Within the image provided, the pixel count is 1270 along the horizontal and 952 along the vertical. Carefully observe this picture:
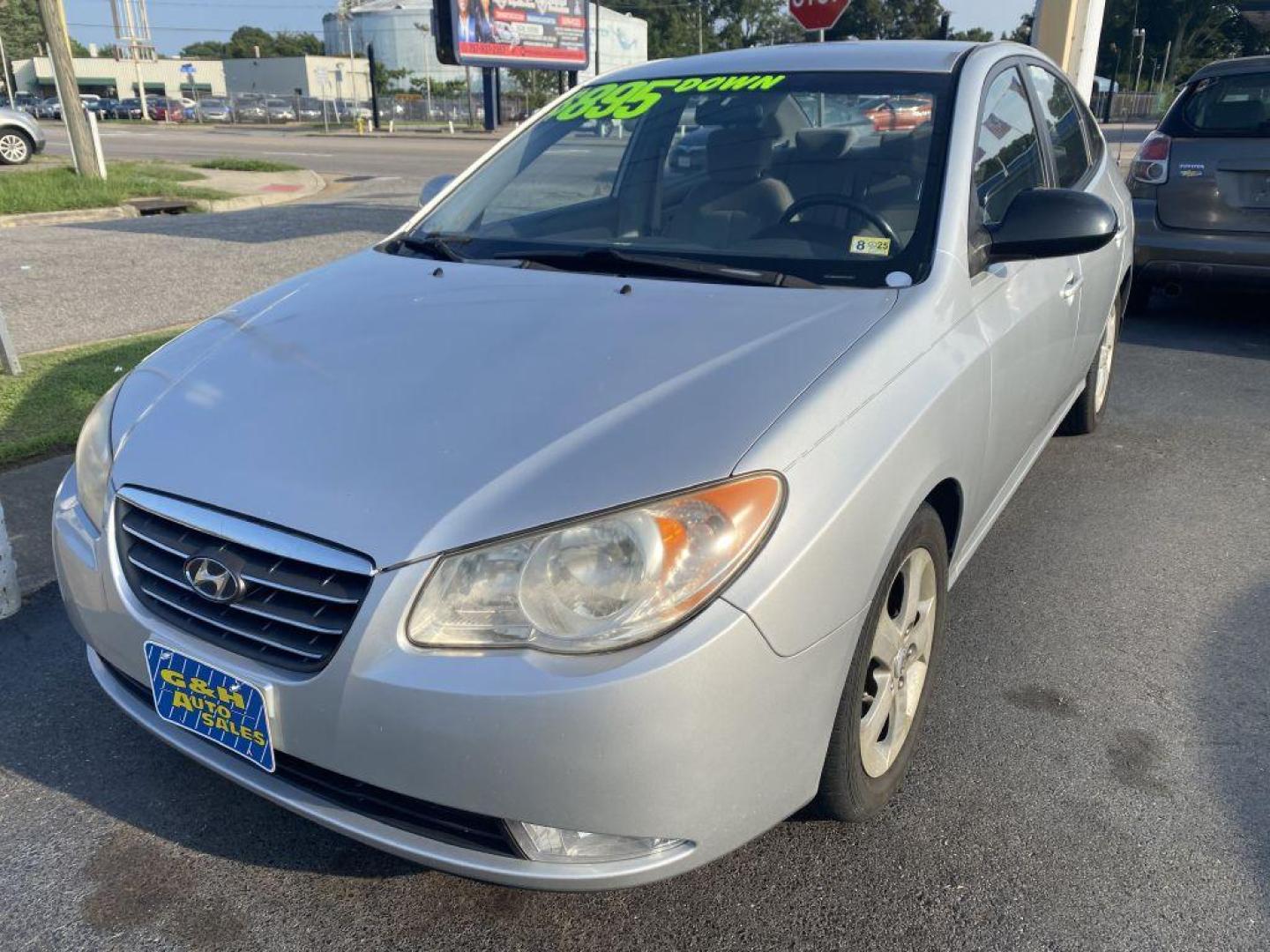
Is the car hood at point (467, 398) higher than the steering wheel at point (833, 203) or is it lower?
lower

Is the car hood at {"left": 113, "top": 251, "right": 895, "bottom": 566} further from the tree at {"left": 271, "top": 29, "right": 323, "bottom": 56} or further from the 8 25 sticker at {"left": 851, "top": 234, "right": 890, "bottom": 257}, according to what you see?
the tree at {"left": 271, "top": 29, "right": 323, "bottom": 56}

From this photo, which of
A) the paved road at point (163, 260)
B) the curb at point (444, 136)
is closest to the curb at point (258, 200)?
the paved road at point (163, 260)

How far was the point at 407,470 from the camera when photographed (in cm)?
189

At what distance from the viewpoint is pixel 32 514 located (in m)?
3.86

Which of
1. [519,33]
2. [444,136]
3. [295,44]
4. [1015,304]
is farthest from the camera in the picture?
[295,44]

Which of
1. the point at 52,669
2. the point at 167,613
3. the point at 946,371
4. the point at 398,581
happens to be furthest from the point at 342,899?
the point at 946,371

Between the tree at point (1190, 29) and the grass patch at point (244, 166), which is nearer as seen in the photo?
the grass patch at point (244, 166)

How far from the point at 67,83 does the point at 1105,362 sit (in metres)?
13.9

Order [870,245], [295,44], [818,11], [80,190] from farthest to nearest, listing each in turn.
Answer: [295,44] < [80,190] < [818,11] < [870,245]

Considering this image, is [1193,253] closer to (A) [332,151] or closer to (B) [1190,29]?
(A) [332,151]

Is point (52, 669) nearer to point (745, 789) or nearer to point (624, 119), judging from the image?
point (745, 789)

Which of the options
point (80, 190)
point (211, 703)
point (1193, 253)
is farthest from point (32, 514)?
point (80, 190)

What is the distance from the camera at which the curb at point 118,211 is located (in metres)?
12.0

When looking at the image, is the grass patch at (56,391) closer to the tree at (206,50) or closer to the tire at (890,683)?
the tire at (890,683)
